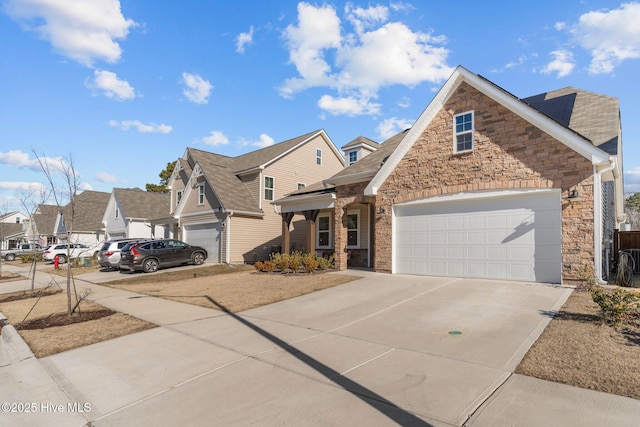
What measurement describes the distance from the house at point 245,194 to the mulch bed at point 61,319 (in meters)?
11.5

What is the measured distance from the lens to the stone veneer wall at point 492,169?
9.73m

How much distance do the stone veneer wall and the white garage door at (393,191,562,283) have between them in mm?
328

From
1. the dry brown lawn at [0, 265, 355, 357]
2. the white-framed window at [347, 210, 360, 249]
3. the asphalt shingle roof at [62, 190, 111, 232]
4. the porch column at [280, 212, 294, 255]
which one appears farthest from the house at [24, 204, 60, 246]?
the white-framed window at [347, 210, 360, 249]

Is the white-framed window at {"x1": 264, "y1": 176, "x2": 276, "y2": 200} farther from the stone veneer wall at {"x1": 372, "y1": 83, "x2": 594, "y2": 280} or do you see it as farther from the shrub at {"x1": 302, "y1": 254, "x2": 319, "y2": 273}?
the stone veneer wall at {"x1": 372, "y1": 83, "x2": 594, "y2": 280}

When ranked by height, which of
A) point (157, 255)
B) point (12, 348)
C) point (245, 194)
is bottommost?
point (12, 348)

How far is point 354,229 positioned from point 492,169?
25.5 ft

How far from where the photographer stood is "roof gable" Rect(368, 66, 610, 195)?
380 inches

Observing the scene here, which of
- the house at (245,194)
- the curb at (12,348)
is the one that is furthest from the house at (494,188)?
the curb at (12,348)

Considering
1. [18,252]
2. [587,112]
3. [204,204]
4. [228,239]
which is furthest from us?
[18,252]

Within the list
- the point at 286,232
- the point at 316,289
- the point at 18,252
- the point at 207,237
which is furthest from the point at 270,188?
the point at 18,252

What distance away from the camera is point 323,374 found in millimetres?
4848

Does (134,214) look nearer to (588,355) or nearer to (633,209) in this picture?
(588,355)

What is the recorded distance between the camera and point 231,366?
5.32m

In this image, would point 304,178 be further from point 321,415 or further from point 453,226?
point 321,415
